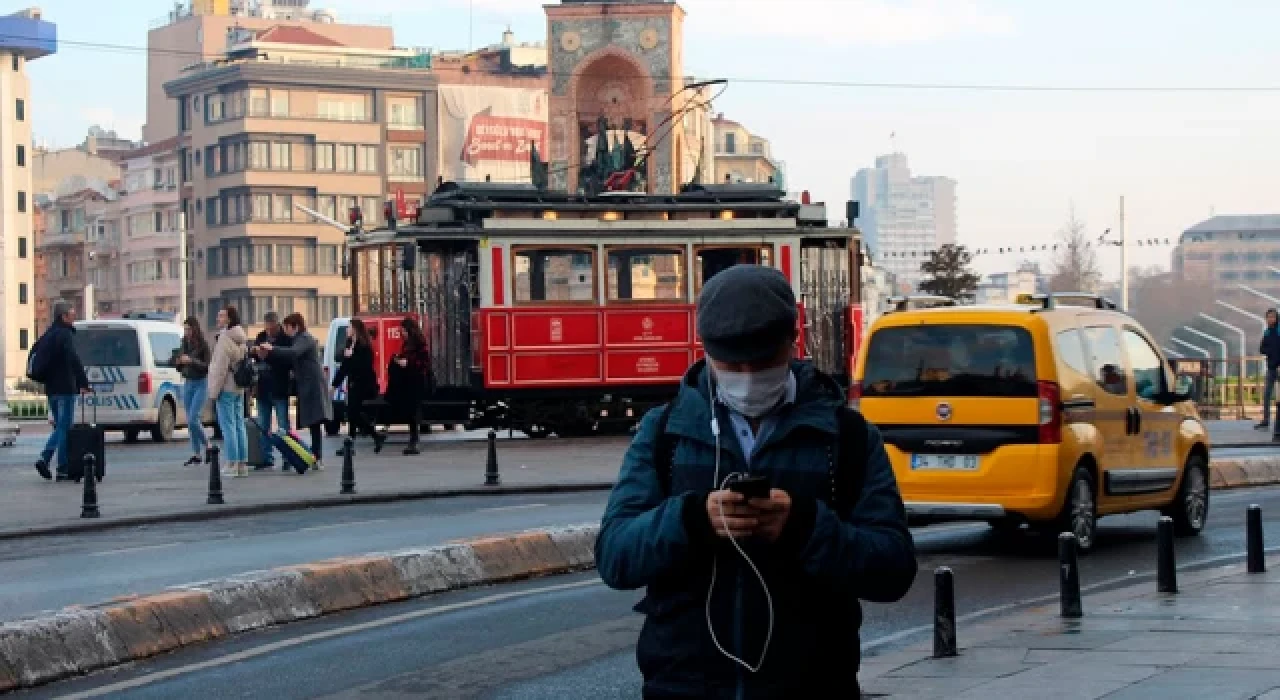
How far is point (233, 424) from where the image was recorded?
22516 mm

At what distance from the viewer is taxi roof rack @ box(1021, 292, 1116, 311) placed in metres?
15.4

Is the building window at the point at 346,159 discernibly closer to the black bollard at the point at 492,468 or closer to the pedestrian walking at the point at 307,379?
the pedestrian walking at the point at 307,379

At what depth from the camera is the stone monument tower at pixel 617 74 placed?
240 feet

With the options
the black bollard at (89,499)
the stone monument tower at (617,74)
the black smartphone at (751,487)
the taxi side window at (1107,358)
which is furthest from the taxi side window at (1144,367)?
the stone monument tower at (617,74)

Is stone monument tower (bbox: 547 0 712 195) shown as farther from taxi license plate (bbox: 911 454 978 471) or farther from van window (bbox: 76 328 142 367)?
taxi license plate (bbox: 911 454 978 471)

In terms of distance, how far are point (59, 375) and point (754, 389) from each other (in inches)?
772

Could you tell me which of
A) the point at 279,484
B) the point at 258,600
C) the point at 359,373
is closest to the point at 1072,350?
the point at 258,600

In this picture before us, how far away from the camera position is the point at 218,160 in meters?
124

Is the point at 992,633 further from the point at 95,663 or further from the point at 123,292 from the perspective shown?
the point at 123,292

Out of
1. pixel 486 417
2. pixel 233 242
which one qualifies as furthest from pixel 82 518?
pixel 233 242

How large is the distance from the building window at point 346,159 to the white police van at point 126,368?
9148 cm

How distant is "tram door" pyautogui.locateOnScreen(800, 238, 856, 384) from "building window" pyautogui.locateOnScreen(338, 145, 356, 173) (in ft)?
302

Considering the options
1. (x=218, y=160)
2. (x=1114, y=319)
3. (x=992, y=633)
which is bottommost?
(x=992, y=633)

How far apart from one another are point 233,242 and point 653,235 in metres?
93.0
